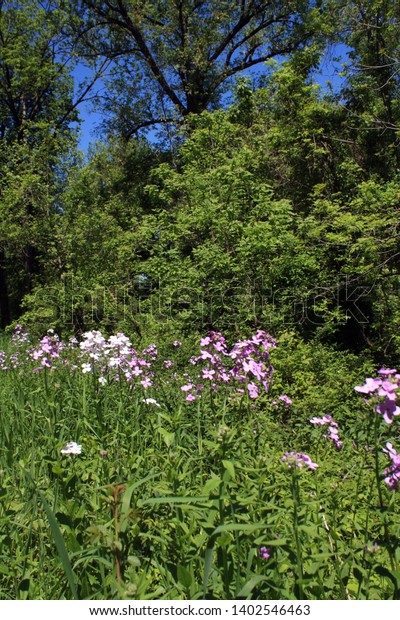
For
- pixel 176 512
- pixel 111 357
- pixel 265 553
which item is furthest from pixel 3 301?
pixel 265 553

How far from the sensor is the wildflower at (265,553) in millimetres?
1462

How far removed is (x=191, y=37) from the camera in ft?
38.1

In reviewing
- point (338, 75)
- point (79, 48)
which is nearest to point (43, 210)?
point (79, 48)

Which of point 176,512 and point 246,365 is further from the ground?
point 246,365

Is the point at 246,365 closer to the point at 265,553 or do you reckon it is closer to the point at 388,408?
the point at 265,553

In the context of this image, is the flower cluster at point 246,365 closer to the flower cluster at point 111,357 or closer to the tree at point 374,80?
the flower cluster at point 111,357

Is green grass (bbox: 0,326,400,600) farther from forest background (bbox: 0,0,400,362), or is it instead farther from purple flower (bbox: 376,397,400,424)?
forest background (bbox: 0,0,400,362)

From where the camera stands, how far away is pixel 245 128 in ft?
27.5

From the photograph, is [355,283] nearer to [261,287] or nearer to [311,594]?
[261,287]

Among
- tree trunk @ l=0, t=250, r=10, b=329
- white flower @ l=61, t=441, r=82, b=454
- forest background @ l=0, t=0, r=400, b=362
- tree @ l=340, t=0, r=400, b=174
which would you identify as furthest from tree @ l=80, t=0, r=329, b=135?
white flower @ l=61, t=441, r=82, b=454

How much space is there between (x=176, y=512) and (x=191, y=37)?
1254 cm

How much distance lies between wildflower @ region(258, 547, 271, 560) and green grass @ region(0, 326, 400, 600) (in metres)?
0.02
